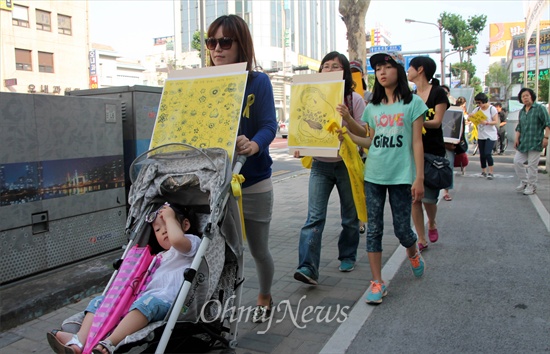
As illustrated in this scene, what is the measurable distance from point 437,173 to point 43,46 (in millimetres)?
45749

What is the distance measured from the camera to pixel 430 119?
5133 millimetres

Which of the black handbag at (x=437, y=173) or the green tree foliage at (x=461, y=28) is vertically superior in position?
the green tree foliage at (x=461, y=28)

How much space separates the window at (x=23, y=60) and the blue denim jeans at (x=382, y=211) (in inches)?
1743

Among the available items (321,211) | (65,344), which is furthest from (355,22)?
(65,344)

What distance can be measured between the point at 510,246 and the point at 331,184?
8.23 feet

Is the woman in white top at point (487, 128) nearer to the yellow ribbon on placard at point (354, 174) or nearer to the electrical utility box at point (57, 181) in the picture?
the yellow ribbon on placard at point (354, 174)

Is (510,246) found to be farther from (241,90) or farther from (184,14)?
(184,14)

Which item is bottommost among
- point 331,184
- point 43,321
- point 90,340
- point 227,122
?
point 43,321

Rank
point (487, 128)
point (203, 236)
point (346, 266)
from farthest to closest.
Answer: point (487, 128)
point (346, 266)
point (203, 236)

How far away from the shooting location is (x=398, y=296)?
396 cm

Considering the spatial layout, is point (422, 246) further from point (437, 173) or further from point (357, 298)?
point (357, 298)

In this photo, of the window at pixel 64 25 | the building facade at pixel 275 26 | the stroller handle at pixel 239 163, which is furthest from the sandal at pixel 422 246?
the building facade at pixel 275 26

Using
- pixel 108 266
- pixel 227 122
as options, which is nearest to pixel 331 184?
pixel 227 122

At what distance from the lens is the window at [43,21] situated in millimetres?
42469
